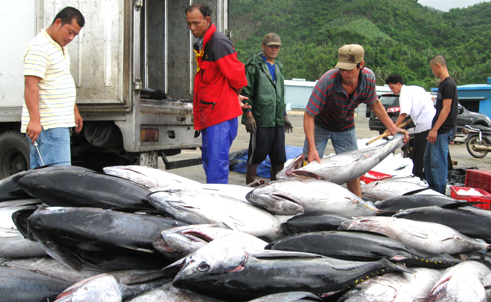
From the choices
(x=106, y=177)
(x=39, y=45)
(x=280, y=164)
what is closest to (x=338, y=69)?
(x=280, y=164)

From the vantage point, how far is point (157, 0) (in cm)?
595

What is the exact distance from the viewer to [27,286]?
1608mm

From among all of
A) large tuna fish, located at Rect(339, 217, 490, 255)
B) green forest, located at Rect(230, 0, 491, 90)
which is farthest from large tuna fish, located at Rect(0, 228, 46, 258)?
green forest, located at Rect(230, 0, 491, 90)

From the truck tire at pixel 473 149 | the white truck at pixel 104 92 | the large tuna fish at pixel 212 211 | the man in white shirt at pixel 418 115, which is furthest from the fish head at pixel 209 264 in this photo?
the truck tire at pixel 473 149

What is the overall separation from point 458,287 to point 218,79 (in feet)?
8.80

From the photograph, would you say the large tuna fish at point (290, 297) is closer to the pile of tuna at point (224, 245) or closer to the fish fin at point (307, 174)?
the pile of tuna at point (224, 245)

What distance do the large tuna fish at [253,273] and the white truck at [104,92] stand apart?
2.98m

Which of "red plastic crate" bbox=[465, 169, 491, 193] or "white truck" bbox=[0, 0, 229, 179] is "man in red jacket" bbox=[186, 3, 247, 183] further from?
"red plastic crate" bbox=[465, 169, 491, 193]

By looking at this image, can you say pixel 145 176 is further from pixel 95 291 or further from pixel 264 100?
pixel 264 100

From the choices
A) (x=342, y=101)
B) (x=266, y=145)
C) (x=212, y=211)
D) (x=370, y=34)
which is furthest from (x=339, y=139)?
(x=370, y=34)

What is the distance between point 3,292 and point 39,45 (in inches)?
88.1

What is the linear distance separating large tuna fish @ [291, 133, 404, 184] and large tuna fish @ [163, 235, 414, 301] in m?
1.23

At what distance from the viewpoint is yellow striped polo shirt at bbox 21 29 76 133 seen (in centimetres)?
311

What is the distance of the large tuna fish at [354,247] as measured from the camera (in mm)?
1764
